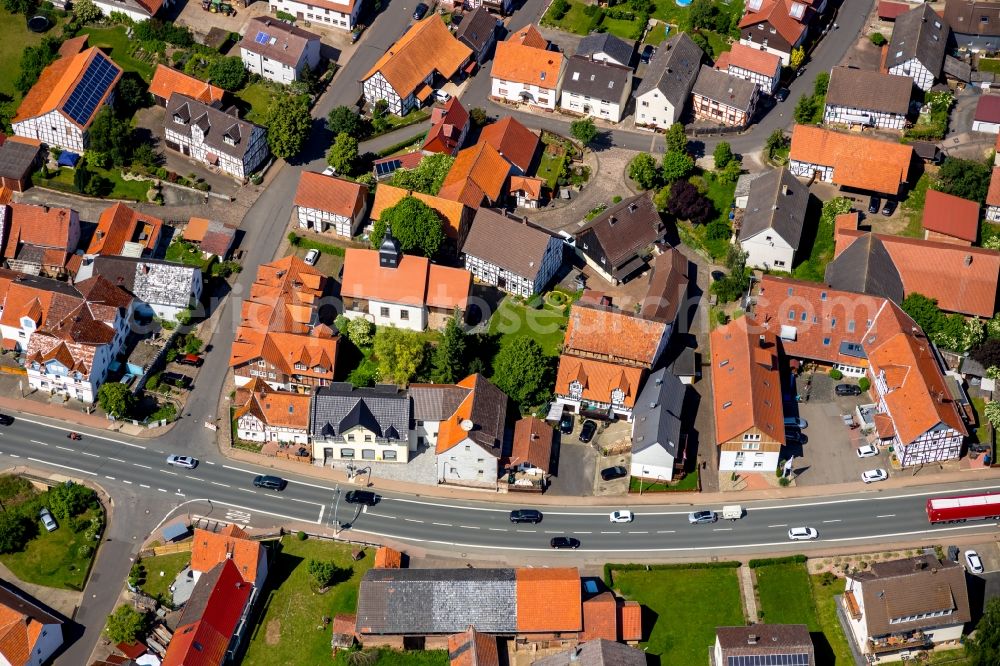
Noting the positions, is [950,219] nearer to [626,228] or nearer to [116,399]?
[626,228]

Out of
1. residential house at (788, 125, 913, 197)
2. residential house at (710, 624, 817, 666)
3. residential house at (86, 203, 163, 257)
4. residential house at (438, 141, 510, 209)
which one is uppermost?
residential house at (788, 125, 913, 197)

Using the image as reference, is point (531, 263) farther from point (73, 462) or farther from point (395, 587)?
point (73, 462)

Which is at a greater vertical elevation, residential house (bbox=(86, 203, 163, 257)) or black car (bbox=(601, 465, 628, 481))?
residential house (bbox=(86, 203, 163, 257))

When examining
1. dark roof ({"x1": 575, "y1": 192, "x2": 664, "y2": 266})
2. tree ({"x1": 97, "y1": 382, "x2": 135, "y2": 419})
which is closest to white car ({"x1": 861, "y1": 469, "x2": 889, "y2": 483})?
dark roof ({"x1": 575, "y1": 192, "x2": 664, "y2": 266})

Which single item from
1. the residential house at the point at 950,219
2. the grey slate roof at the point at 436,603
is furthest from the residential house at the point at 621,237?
the grey slate roof at the point at 436,603

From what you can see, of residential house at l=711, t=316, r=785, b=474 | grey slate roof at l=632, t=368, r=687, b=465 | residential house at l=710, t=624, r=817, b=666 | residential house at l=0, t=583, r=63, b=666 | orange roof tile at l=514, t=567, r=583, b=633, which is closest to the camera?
residential house at l=710, t=624, r=817, b=666

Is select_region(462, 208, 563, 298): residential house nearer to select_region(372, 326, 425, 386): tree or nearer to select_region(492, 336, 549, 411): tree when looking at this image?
select_region(492, 336, 549, 411): tree
